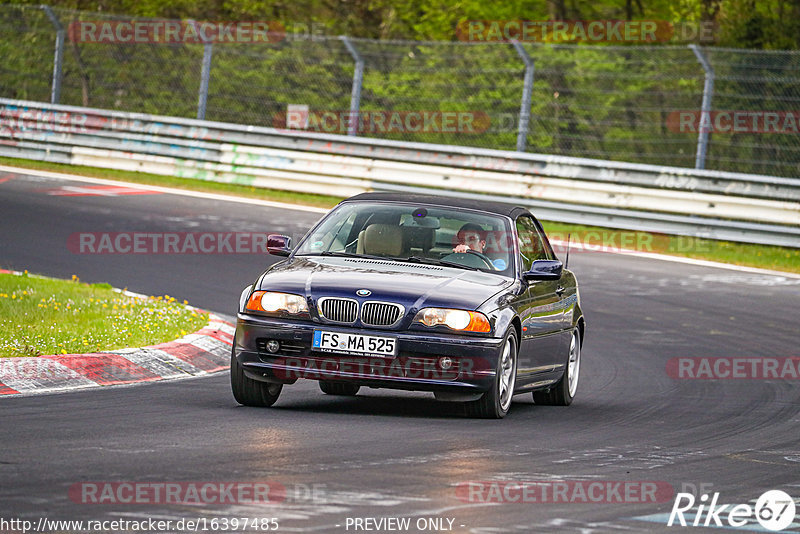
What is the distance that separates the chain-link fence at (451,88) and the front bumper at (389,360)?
43.6 ft

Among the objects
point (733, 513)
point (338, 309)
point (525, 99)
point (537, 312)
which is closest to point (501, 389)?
point (537, 312)

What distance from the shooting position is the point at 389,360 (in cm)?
884

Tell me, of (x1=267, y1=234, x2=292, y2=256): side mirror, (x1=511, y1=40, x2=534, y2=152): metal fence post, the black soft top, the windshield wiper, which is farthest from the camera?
(x1=511, y1=40, x2=534, y2=152): metal fence post

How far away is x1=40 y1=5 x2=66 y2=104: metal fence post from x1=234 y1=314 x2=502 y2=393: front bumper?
739 inches

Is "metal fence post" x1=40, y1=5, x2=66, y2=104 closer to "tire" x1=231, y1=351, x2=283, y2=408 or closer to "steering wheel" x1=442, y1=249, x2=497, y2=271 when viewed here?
"steering wheel" x1=442, y1=249, x2=497, y2=271

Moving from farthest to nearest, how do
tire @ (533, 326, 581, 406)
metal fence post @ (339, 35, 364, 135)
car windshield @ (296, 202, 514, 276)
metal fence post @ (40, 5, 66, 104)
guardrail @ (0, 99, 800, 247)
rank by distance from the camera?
metal fence post @ (40, 5, 66, 104) → metal fence post @ (339, 35, 364, 135) → guardrail @ (0, 99, 800, 247) → tire @ (533, 326, 581, 406) → car windshield @ (296, 202, 514, 276)

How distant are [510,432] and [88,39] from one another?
817 inches

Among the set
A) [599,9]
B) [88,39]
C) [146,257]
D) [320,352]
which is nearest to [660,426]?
[320,352]

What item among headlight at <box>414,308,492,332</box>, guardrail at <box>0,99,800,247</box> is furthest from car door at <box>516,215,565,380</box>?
guardrail at <box>0,99,800,247</box>

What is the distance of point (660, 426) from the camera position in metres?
9.51

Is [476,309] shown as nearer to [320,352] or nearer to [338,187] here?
[320,352]

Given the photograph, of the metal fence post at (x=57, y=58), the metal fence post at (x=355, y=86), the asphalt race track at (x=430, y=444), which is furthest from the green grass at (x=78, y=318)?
the metal fence post at (x=57, y=58)

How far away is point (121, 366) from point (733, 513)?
→ 16.6 ft

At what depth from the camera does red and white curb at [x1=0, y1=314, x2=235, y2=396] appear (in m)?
9.45
